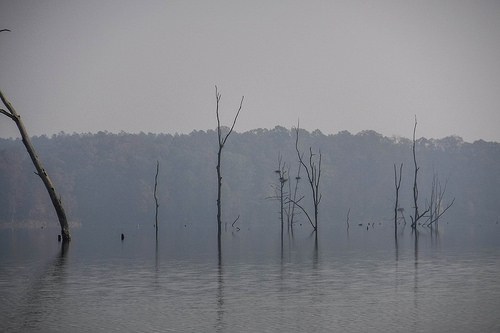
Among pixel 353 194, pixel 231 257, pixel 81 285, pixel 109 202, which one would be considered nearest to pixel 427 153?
pixel 353 194

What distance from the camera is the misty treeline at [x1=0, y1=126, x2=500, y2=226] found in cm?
13562

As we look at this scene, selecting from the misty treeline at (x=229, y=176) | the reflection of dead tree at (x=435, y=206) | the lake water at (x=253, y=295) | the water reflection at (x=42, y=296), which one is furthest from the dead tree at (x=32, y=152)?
the misty treeline at (x=229, y=176)

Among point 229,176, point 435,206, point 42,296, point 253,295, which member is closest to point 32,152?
point 42,296

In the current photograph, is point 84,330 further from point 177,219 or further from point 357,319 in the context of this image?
point 177,219

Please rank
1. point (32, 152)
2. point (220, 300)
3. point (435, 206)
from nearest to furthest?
point (220, 300) < point (32, 152) < point (435, 206)

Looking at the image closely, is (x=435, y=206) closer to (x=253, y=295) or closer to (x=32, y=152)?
(x=32, y=152)

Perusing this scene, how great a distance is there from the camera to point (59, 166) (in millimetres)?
141250

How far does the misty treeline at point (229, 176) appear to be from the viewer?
13562 cm

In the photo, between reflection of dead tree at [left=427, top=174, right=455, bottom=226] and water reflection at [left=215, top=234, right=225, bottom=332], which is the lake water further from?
reflection of dead tree at [left=427, top=174, right=455, bottom=226]

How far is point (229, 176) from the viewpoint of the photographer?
156875mm

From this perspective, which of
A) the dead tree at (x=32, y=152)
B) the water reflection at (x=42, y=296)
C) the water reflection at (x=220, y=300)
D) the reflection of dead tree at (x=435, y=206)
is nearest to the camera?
the water reflection at (x=220, y=300)

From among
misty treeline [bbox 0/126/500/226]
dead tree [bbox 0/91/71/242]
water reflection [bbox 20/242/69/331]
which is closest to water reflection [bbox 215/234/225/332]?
water reflection [bbox 20/242/69/331]

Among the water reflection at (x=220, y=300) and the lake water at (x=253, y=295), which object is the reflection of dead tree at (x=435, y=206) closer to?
the lake water at (x=253, y=295)

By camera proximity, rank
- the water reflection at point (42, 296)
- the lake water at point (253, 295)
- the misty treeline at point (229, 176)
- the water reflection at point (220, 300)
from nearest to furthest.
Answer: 1. the water reflection at point (220, 300)
2. the lake water at point (253, 295)
3. the water reflection at point (42, 296)
4. the misty treeline at point (229, 176)
